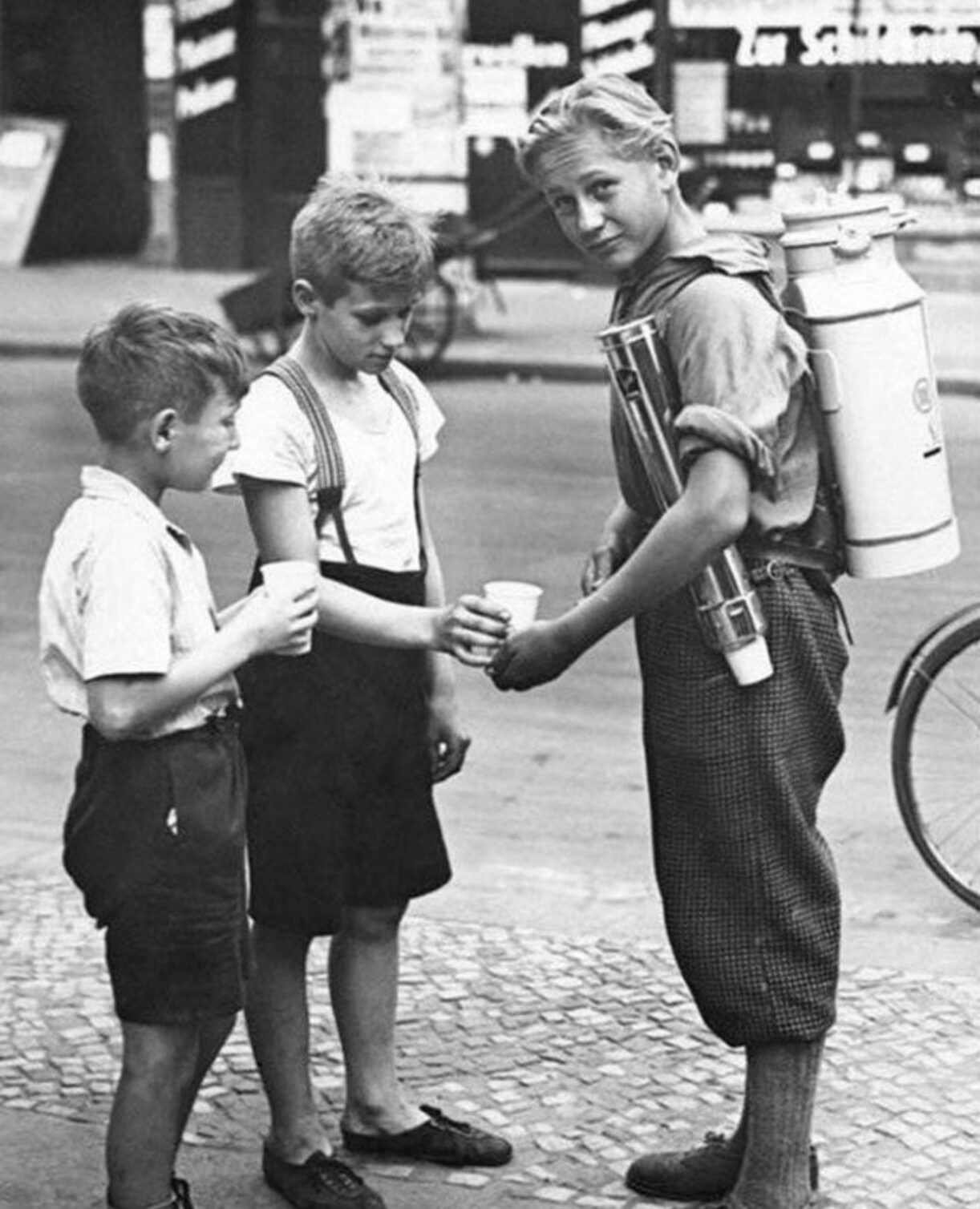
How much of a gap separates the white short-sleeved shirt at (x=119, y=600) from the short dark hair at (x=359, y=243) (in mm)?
502

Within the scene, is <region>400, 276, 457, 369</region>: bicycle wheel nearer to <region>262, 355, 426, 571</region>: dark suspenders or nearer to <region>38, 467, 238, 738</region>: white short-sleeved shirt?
<region>262, 355, 426, 571</region>: dark suspenders

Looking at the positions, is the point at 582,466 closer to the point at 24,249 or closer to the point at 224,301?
the point at 224,301

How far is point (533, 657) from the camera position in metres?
3.94

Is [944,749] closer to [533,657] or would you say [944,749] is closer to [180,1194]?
[533,657]

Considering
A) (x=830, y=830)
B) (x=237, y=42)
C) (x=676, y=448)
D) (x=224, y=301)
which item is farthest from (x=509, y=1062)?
(x=237, y=42)

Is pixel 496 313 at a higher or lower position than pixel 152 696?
lower

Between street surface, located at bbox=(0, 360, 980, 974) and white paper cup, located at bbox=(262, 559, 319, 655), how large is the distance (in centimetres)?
227

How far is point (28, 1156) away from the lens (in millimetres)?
4379

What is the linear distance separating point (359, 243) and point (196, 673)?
781 millimetres

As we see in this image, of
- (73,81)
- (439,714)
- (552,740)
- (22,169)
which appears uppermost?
(439,714)

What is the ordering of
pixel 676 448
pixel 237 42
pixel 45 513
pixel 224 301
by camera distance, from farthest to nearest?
pixel 237 42
pixel 224 301
pixel 45 513
pixel 676 448

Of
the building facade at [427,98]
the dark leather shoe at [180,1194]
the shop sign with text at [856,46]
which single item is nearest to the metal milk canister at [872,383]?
→ the dark leather shoe at [180,1194]

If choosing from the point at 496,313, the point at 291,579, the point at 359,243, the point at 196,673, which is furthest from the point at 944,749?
the point at 496,313

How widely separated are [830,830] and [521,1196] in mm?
2672
